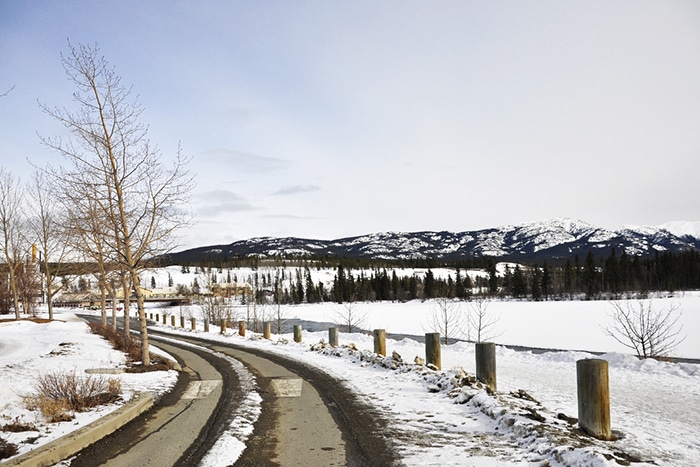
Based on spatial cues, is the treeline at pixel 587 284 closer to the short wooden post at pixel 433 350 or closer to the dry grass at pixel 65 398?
the short wooden post at pixel 433 350

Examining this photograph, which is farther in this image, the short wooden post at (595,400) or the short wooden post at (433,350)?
the short wooden post at (433,350)

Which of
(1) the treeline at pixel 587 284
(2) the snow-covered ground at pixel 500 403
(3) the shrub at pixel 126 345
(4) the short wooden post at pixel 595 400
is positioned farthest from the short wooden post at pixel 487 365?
(1) the treeline at pixel 587 284

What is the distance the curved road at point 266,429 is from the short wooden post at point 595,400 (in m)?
2.50

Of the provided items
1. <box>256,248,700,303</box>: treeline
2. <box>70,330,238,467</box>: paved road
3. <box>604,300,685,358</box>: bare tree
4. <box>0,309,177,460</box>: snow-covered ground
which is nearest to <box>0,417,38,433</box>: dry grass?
<box>0,309,177,460</box>: snow-covered ground

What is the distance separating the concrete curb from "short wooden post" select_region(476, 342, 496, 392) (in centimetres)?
586

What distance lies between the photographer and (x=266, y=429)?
21.8 ft

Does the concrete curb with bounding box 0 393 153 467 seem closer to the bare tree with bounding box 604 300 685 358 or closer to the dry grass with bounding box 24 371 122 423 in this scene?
the dry grass with bounding box 24 371 122 423

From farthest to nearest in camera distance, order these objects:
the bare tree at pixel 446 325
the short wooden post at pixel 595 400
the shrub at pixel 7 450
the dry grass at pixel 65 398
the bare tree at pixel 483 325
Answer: the bare tree at pixel 446 325 < the bare tree at pixel 483 325 < the dry grass at pixel 65 398 < the short wooden post at pixel 595 400 < the shrub at pixel 7 450

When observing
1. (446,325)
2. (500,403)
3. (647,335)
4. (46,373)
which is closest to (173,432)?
(500,403)

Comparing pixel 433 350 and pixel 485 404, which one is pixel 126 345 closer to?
pixel 433 350

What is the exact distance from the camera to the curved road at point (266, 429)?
539 centimetres

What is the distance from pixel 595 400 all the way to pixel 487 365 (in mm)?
3165

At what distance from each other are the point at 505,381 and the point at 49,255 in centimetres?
2801

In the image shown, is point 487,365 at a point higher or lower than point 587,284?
higher
